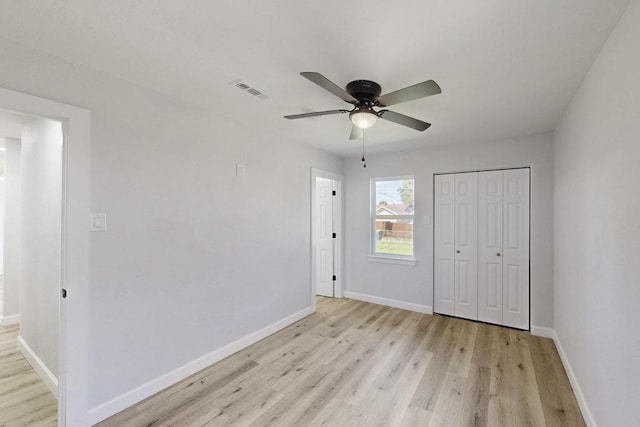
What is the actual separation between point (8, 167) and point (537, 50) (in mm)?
5829

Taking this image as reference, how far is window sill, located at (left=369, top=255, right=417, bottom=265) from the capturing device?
14.4 ft

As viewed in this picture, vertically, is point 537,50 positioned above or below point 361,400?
above

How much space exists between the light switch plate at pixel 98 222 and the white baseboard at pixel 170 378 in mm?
1267

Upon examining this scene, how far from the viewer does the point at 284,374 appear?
261 cm

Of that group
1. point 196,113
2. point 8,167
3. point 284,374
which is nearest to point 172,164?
point 196,113

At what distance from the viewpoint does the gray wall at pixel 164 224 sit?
2010 millimetres

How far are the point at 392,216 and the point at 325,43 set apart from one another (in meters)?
3.39

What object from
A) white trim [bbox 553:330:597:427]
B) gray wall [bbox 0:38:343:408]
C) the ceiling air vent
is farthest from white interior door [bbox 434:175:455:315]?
the ceiling air vent

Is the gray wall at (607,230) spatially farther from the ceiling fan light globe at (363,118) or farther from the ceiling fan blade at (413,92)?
the ceiling fan light globe at (363,118)

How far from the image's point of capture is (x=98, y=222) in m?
2.02

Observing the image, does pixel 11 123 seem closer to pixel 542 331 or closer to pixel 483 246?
pixel 483 246

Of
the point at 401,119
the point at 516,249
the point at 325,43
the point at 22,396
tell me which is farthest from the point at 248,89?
the point at 516,249

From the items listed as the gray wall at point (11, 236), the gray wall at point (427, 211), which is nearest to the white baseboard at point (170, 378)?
the gray wall at point (427, 211)

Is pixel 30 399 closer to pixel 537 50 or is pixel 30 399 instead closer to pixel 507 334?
pixel 537 50
